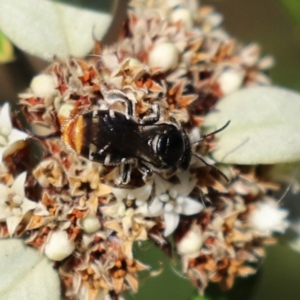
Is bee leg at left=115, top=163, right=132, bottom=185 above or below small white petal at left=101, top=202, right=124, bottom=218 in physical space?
above

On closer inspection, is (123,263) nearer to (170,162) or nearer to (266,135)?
(170,162)

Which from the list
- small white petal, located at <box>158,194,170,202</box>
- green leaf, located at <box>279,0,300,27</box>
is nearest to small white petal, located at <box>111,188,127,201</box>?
small white petal, located at <box>158,194,170,202</box>

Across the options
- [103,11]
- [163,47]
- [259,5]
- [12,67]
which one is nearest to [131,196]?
[163,47]

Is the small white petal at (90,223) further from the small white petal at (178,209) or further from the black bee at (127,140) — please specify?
the small white petal at (178,209)

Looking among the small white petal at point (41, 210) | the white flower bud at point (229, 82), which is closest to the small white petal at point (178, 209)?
the small white petal at point (41, 210)

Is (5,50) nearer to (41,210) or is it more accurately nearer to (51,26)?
(51,26)

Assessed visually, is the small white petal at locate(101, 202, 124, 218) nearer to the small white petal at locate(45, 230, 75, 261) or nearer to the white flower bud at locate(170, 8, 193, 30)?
the small white petal at locate(45, 230, 75, 261)

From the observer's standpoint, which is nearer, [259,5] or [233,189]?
[233,189]
